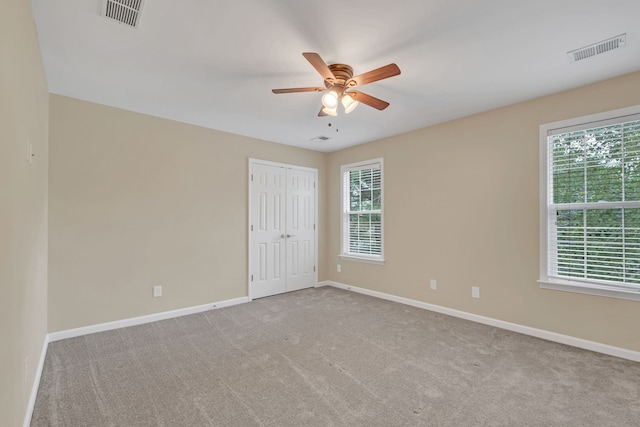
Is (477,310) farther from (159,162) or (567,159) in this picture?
(159,162)

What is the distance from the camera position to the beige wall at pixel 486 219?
2.88 metres

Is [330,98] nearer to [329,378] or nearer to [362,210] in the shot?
[329,378]

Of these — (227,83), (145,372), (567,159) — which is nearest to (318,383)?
(145,372)

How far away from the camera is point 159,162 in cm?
378

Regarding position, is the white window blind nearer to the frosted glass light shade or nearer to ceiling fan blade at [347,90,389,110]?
ceiling fan blade at [347,90,389,110]

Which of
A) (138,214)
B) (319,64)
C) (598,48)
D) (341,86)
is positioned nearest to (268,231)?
(138,214)

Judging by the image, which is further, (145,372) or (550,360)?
(550,360)

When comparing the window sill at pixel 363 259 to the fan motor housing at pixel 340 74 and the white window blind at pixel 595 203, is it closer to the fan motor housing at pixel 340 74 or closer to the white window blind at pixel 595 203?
the white window blind at pixel 595 203

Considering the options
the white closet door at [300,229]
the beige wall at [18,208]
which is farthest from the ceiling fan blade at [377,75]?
the white closet door at [300,229]

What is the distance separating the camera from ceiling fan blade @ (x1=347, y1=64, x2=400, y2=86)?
204 cm

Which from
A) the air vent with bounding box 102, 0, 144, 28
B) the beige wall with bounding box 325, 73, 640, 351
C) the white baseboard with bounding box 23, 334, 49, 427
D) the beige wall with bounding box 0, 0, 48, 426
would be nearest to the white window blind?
the beige wall with bounding box 325, 73, 640, 351

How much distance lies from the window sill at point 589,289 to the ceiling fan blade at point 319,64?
9.63 feet

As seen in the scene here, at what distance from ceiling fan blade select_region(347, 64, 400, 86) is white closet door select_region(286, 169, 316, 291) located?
9.70 ft

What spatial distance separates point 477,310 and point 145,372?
353 cm
